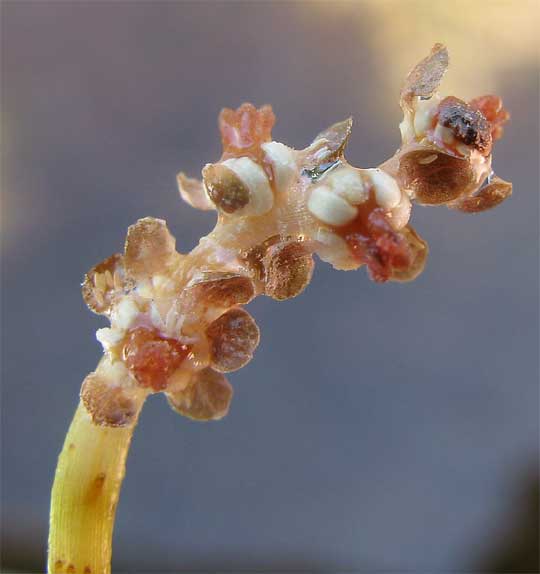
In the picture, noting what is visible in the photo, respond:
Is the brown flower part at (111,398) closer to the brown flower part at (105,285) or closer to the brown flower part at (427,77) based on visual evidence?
the brown flower part at (105,285)

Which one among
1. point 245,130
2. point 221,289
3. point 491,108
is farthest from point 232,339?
point 491,108

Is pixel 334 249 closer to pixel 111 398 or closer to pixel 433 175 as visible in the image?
pixel 433 175

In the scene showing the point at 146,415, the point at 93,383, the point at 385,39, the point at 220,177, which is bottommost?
the point at 93,383

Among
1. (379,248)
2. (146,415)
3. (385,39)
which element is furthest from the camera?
(146,415)

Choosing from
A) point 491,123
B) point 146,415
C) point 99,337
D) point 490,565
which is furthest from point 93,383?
point 490,565

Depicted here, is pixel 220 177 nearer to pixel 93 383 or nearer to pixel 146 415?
pixel 93 383
